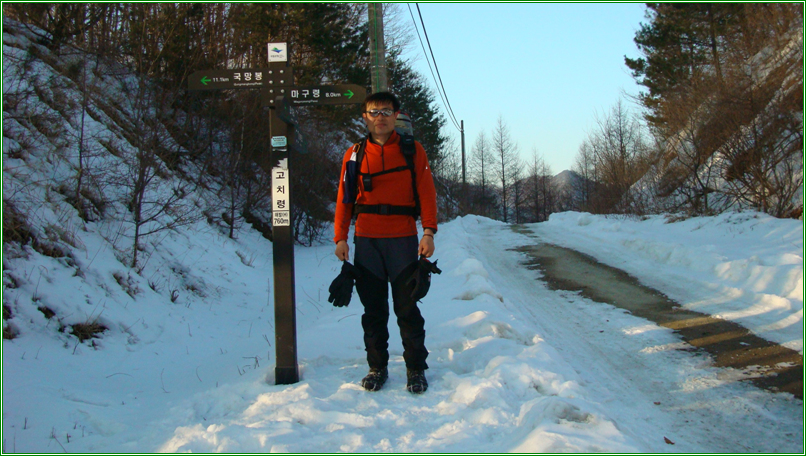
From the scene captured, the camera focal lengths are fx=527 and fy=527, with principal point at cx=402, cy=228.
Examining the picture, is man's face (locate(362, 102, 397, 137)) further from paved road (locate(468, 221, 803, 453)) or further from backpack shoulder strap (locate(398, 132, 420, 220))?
paved road (locate(468, 221, 803, 453))

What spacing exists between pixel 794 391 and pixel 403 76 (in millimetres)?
28829

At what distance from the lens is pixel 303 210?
543 inches

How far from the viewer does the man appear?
355 cm

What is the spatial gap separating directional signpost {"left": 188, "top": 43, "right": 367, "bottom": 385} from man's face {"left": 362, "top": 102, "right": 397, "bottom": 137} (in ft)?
0.66

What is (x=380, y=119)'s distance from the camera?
355cm

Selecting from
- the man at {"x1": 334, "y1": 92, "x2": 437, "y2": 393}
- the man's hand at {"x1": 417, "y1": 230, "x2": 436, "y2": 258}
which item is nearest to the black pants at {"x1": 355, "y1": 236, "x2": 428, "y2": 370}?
the man at {"x1": 334, "y1": 92, "x2": 437, "y2": 393}

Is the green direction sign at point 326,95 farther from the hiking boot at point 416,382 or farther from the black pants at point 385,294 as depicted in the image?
the hiking boot at point 416,382

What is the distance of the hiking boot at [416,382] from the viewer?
3.54m

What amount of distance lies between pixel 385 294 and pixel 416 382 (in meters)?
0.63

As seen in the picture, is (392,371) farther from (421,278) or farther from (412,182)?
(412,182)

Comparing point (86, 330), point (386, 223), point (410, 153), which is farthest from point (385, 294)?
point (86, 330)

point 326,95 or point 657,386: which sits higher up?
point 326,95

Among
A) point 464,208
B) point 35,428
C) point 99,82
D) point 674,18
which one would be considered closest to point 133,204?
point 99,82

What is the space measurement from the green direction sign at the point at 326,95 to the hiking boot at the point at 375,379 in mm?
1909
